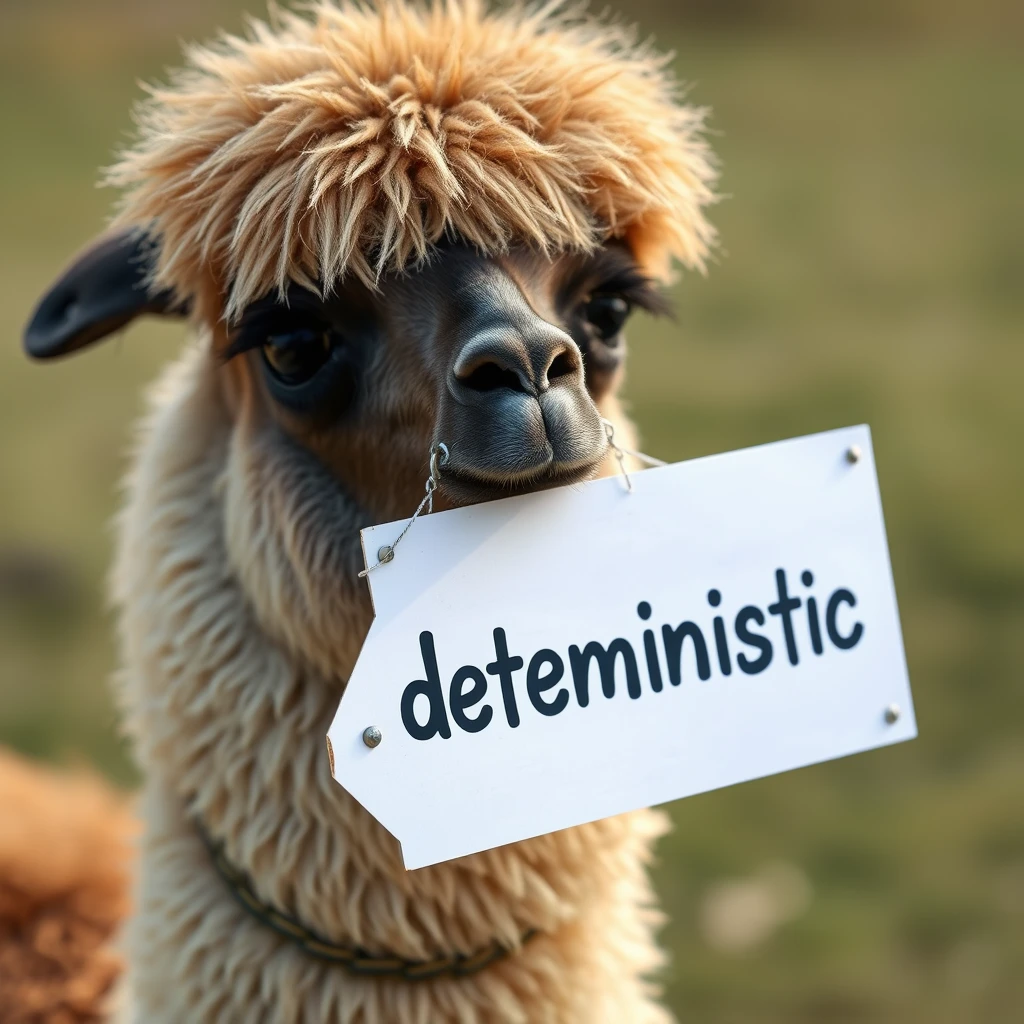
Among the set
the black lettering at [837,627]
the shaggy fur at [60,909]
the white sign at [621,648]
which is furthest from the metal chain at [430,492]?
the shaggy fur at [60,909]

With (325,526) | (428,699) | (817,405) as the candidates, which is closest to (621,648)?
(428,699)

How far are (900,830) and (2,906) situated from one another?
265 centimetres

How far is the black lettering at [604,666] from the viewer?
4.26 ft

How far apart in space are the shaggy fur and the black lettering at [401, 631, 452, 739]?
847mm

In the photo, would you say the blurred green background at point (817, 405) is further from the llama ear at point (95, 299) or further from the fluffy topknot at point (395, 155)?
the fluffy topknot at point (395, 155)

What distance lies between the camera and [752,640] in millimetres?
1379

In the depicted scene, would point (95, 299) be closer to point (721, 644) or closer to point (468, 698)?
point (468, 698)

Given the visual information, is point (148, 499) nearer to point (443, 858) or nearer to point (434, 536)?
point (434, 536)

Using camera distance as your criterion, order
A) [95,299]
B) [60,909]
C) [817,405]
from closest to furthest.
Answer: [95,299] → [60,909] → [817,405]

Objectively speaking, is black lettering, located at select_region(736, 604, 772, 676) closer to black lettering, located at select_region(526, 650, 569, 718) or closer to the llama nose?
black lettering, located at select_region(526, 650, 569, 718)

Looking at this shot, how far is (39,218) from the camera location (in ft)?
27.1

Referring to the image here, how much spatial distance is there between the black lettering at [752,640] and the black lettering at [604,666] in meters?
0.14

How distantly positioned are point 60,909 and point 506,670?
4.07ft

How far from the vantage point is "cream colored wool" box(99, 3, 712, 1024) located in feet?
4.51
